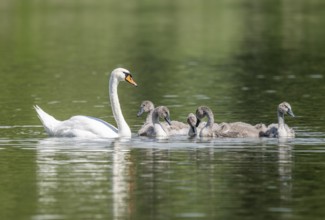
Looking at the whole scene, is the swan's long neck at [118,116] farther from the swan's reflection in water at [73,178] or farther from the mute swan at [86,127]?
the swan's reflection in water at [73,178]

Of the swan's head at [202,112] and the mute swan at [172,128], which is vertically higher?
the swan's head at [202,112]

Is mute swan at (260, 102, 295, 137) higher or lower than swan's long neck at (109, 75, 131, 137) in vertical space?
lower

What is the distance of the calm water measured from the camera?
1781cm

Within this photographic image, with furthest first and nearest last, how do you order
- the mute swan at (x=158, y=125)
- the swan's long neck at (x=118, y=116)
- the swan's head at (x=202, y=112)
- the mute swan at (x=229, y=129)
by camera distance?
the swan's head at (x=202, y=112) < the mute swan at (x=158, y=125) < the swan's long neck at (x=118, y=116) < the mute swan at (x=229, y=129)

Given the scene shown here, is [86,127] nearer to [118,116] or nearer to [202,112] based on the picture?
[118,116]

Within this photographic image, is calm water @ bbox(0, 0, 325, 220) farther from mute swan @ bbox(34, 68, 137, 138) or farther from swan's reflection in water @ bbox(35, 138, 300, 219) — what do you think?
mute swan @ bbox(34, 68, 137, 138)

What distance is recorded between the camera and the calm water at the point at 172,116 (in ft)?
58.4

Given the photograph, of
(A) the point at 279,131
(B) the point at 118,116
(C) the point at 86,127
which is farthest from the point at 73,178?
(A) the point at 279,131

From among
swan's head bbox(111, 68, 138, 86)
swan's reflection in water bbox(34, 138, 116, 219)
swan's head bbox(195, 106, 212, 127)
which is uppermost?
swan's head bbox(111, 68, 138, 86)

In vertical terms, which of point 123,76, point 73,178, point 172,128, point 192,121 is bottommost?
point 73,178

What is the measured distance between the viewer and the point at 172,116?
28.7 meters

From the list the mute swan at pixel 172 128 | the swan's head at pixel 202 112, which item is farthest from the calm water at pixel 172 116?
the swan's head at pixel 202 112

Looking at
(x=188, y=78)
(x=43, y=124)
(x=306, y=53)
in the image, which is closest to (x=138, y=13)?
(x=306, y=53)

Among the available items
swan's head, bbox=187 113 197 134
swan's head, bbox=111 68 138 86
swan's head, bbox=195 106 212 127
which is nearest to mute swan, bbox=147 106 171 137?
swan's head, bbox=187 113 197 134
